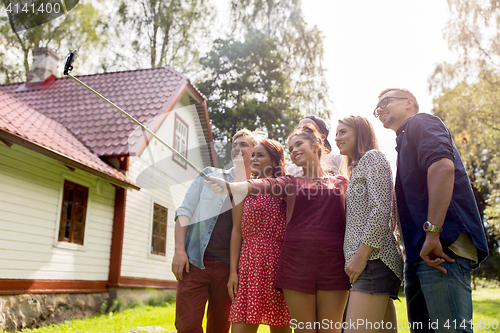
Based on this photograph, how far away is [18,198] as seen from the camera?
20.5 feet

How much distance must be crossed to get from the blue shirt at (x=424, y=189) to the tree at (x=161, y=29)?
56.6ft

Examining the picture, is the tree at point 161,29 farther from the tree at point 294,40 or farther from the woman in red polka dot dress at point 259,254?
the woman in red polka dot dress at point 259,254

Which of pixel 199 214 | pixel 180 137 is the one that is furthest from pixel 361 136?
pixel 180 137

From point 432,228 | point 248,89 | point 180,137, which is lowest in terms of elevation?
point 432,228

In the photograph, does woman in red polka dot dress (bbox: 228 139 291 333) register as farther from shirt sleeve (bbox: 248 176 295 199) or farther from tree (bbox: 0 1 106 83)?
tree (bbox: 0 1 106 83)

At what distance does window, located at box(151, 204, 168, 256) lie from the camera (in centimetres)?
1034

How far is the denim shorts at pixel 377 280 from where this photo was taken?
1968 mm

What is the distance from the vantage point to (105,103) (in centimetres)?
1042

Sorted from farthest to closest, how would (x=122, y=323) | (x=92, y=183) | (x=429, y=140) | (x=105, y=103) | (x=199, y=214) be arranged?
(x=105, y=103) < (x=92, y=183) < (x=122, y=323) < (x=199, y=214) < (x=429, y=140)

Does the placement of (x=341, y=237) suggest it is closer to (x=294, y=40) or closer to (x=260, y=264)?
(x=260, y=264)

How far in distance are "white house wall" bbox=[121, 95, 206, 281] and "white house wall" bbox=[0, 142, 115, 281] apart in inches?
35.5

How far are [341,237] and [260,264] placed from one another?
57 centimetres

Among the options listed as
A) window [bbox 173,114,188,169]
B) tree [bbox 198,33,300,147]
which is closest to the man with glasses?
window [bbox 173,114,188,169]

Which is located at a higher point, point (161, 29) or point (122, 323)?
point (161, 29)
